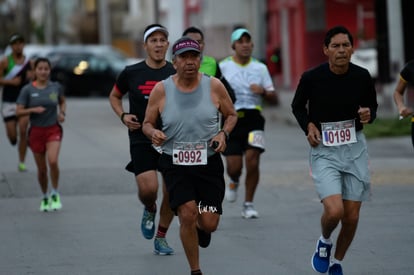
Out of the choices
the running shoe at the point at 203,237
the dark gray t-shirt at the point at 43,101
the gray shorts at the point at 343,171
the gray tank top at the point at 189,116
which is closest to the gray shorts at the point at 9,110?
the dark gray t-shirt at the point at 43,101

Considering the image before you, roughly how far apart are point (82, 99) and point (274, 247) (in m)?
29.3

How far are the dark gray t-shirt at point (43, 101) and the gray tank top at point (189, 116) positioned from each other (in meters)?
4.74

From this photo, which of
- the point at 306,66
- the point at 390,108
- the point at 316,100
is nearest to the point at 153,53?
the point at 316,100

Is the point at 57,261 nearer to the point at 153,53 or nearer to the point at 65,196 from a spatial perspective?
the point at 153,53

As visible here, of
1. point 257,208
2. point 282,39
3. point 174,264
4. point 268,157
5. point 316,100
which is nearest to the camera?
point 316,100

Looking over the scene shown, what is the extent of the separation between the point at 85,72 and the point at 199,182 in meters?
32.1

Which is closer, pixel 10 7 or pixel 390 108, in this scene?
pixel 390 108

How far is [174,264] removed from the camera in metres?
9.51

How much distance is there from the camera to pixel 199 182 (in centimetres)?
849

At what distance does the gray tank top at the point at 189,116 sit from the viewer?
27.3 feet

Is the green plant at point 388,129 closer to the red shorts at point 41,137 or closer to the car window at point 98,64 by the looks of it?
the red shorts at point 41,137

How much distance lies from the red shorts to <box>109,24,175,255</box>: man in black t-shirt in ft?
9.94

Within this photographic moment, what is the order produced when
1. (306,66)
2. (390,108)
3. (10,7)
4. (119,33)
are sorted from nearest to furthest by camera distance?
1. (390,108)
2. (306,66)
3. (119,33)
4. (10,7)

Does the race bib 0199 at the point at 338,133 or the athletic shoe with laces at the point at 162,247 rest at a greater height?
the race bib 0199 at the point at 338,133
